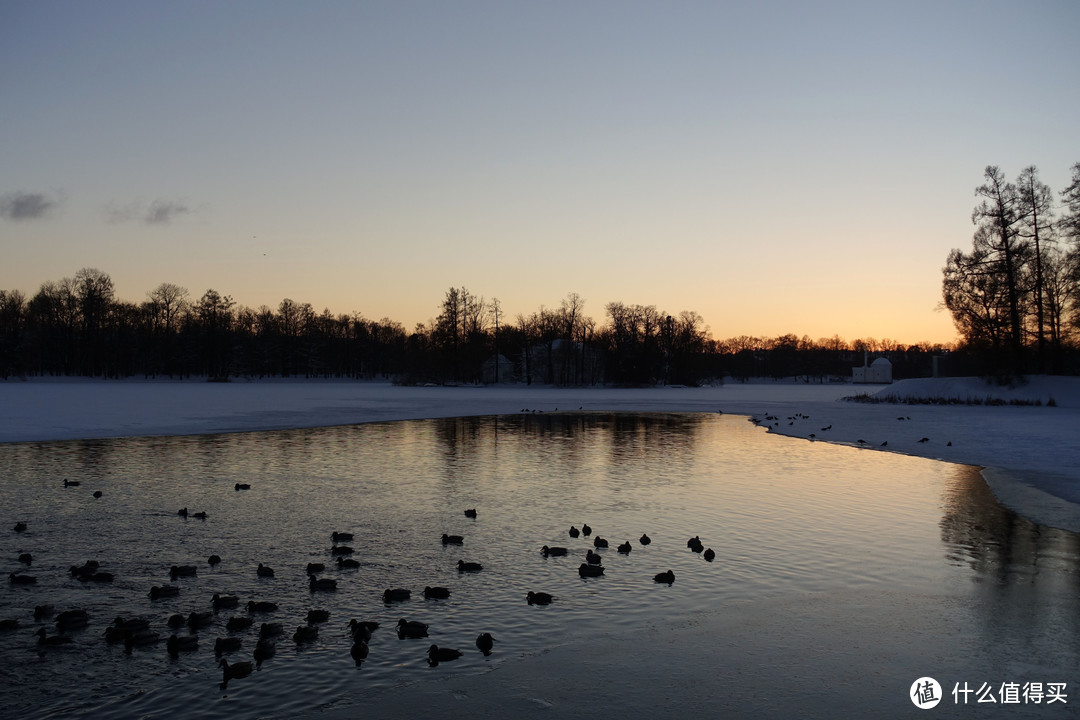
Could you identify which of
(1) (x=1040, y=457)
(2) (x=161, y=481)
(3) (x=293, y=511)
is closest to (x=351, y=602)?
(3) (x=293, y=511)

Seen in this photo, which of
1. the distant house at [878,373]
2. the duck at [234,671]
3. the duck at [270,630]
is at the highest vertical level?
the distant house at [878,373]

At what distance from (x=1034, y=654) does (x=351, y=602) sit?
7.40 m

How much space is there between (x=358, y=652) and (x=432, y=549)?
14.1 ft

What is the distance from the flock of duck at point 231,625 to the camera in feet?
23.5

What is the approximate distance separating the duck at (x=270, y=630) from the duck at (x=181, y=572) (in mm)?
2535

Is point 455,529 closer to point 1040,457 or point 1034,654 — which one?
point 1034,654

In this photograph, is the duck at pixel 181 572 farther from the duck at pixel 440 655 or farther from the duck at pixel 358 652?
the duck at pixel 440 655

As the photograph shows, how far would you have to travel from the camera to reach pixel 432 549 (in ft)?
37.4

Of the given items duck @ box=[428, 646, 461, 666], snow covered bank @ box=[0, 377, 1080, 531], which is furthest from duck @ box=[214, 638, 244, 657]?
snow covered bank @ box=[0, 377, 1080, 531]

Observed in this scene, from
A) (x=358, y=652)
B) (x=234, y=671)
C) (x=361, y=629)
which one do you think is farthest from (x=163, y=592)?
(x=358, y=652)

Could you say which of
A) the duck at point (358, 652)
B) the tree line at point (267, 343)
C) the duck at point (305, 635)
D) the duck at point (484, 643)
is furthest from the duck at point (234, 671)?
the tree line at point (267, 343)

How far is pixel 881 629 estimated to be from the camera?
8.04m

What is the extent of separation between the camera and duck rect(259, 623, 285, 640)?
24.6 ft

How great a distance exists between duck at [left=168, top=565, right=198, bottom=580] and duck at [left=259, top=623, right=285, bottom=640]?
2.54 meters
